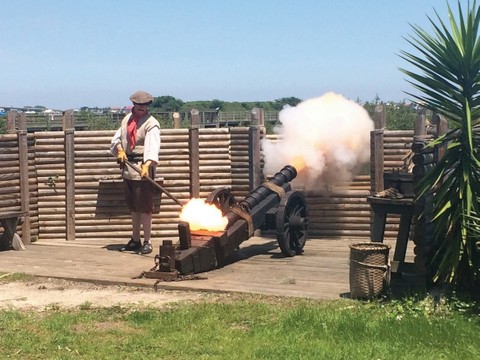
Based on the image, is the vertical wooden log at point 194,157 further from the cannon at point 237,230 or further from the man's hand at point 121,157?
the man's hand at point 121,157

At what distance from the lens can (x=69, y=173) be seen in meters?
11.8

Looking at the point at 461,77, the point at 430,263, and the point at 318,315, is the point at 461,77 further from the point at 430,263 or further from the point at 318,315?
the point at 318,315

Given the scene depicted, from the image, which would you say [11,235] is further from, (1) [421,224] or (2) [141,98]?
(1) [421,224]

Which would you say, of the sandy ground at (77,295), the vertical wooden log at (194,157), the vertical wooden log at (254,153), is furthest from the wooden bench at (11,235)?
the vertical wooden log at (254,153)

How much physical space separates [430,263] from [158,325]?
294cm

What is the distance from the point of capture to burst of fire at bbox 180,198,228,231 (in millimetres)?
9250

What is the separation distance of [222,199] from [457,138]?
13.3 feet

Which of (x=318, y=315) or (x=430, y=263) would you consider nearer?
(x=318, y=315)

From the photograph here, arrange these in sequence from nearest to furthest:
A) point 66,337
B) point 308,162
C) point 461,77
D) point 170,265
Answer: point 66,337
point 461,77
point 170,265
point 308,162

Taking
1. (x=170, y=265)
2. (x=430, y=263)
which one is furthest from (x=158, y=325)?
(x=430, y=263)

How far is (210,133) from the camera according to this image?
39.6 feet

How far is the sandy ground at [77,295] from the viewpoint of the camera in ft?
24.5

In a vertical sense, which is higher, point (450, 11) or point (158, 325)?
point (450, 11)

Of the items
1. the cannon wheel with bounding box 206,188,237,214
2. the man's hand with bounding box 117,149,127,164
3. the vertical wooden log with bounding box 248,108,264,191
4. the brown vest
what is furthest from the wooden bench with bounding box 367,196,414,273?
the vertical wooden log with bounding box 248,108,264,191
